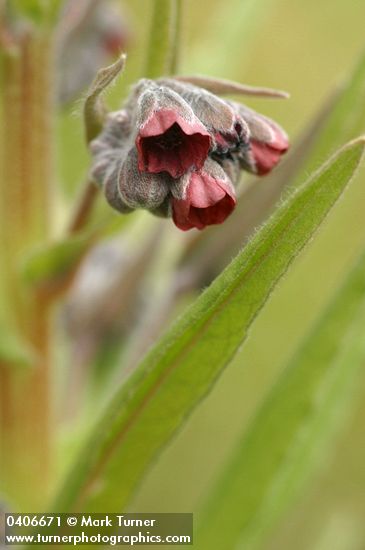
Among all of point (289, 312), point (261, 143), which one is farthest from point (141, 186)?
point (289, 312)

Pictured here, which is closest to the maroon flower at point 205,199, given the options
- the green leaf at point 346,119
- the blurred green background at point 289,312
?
the green leaf at point 346,119

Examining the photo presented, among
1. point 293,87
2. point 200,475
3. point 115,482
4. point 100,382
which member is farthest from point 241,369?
point 115,482

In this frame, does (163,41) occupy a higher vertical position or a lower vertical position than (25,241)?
higher

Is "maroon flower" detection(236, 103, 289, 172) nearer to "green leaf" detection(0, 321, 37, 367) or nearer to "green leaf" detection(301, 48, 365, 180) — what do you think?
"green leaf" detection(301, 48, 365, 180)

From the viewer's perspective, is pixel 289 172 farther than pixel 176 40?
Yes

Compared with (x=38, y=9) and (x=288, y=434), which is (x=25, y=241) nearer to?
(x=38, y=9)

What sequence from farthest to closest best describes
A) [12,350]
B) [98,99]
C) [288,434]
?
[288,434] → [12,350] → [98,99]

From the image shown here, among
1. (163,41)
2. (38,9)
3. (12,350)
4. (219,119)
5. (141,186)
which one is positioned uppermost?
(38,9)

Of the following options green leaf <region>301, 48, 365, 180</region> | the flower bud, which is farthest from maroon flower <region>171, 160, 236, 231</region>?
green leaf <region>301, 48, 365, 180</region>
